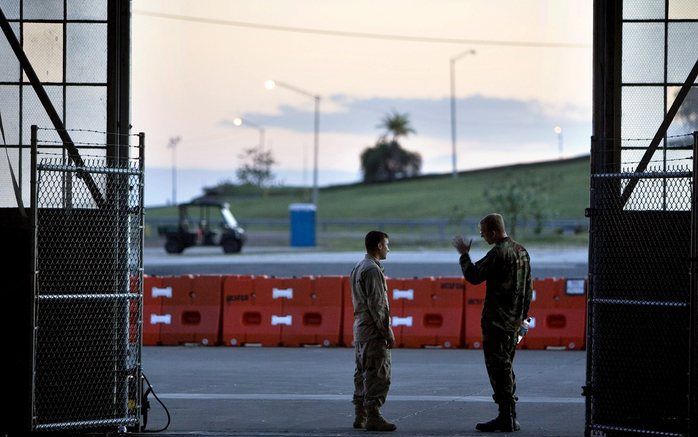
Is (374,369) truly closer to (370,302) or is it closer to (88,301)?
(370,302)

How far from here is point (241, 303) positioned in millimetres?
17562

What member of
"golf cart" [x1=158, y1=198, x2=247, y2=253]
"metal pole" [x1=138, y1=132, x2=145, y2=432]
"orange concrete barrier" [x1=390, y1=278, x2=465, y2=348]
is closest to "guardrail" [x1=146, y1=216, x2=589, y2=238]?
"golf cart" [x1=158, y1=198, x2=247, y2=253]

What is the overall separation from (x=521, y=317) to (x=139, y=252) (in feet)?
11.0

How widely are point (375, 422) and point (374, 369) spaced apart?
460 mm

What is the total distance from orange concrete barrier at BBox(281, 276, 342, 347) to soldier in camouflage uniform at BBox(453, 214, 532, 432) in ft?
23.6

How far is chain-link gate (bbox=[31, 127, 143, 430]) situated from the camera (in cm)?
986

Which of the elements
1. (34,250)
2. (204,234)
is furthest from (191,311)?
(204,234)

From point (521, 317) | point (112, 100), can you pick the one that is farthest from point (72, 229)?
point (521, 317)

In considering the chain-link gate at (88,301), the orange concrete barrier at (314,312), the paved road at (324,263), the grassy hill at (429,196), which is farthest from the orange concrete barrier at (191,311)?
the grassy hill at (429,196)

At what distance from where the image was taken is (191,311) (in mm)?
17703

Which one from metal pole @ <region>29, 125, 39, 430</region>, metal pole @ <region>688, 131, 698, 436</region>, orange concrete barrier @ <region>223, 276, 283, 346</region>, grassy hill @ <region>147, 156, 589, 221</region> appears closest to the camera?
metal pole @ <region>688, 131, 698, 436</region>

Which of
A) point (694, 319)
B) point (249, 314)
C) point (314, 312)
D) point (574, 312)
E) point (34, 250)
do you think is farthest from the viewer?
point (249, 314)

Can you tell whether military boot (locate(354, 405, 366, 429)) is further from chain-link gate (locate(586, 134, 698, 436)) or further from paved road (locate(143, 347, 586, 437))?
chain-link gate (locate(586, 134, 698, 436))

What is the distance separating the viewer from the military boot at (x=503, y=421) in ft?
33.9
